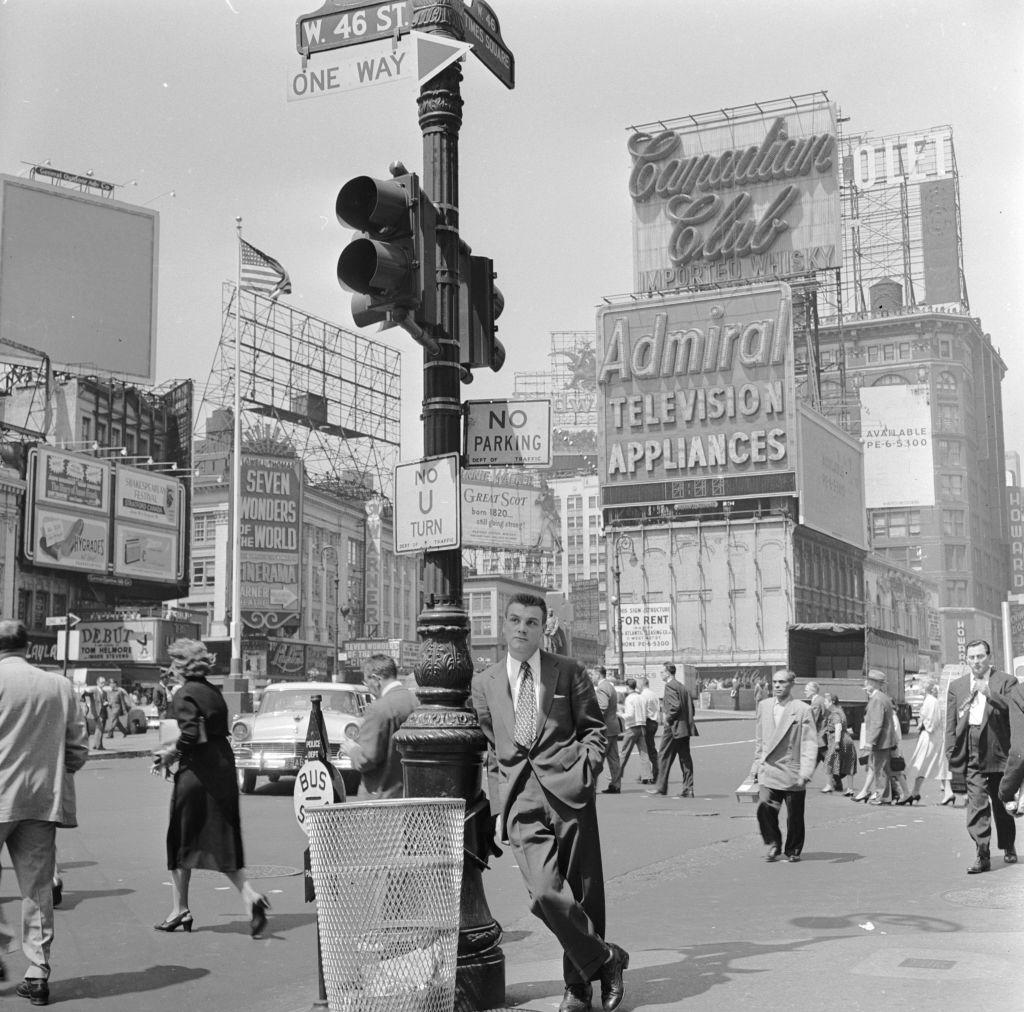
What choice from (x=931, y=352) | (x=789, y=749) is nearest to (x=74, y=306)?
(x=789, y=749)

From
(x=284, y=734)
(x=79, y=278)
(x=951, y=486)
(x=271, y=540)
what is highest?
(x=79, y=278)

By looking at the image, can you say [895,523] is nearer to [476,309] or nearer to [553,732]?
[476,309]

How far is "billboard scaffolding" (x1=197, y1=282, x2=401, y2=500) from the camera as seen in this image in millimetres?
80125

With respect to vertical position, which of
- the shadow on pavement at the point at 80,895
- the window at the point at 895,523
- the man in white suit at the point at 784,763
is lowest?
the shadow on pavement at the point at 80,895

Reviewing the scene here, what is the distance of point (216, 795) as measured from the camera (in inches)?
331

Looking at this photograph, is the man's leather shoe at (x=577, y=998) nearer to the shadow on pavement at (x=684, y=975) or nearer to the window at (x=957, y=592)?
the shadow on pavement at (x=684, y=975)

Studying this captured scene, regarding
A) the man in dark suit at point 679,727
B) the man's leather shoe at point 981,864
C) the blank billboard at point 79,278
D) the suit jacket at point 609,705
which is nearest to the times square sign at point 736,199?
the blank billboard at point 79,278

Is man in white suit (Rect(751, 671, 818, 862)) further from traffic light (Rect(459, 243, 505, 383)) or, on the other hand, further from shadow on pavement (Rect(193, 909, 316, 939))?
traffic light (Rect(459, 243, 505, 383))

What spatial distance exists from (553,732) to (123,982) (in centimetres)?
296

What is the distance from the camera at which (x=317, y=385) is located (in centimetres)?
8688

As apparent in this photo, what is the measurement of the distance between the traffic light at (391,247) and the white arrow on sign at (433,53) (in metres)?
0.53

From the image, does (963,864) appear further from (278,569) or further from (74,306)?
(74,306)

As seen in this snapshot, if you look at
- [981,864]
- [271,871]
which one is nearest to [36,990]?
[271,871]

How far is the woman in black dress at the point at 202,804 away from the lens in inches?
327
